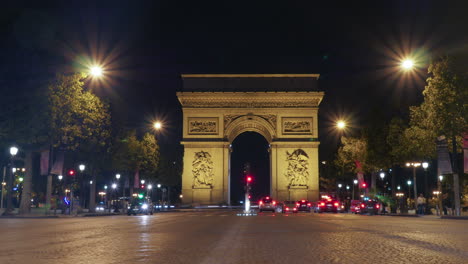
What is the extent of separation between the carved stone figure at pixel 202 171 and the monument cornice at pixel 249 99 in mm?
6491

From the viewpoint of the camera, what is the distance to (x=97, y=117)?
39.4 m

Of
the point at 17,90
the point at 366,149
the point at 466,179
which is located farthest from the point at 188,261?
the point at 366,149

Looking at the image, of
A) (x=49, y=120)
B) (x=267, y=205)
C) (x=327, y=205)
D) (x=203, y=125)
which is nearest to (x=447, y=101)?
(x=327, y=205)

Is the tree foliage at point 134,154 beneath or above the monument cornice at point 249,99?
beneath

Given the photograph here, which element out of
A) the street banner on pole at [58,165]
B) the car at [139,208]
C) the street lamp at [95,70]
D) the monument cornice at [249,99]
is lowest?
the car at [139,208]

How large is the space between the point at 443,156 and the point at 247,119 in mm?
34319

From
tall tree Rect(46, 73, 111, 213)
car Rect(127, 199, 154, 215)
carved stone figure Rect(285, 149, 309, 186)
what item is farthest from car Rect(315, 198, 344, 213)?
tall tree Rect(46, 73, 111, 213)

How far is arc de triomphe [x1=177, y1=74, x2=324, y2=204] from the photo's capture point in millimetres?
64562

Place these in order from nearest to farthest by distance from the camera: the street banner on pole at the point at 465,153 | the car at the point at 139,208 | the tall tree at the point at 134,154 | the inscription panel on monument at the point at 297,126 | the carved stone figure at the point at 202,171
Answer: the street banner on pole at the point at 465,153 → the car at the point at 139,208 → the tall tree at the point at 134,154 → the carved stone figure at the point at 202,171 → the inscription panel on monument at the point at 297,126

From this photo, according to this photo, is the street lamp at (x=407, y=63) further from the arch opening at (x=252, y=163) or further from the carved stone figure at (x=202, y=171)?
the arch opening at (x=252, y=163)

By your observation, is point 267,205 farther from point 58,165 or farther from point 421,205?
point 58,165

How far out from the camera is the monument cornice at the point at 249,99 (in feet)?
212

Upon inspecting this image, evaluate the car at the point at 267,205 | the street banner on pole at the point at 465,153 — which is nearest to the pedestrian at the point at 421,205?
the street banner on pole at the point at 465,153

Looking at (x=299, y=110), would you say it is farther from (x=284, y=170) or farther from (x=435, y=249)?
(x=435, y=249)
